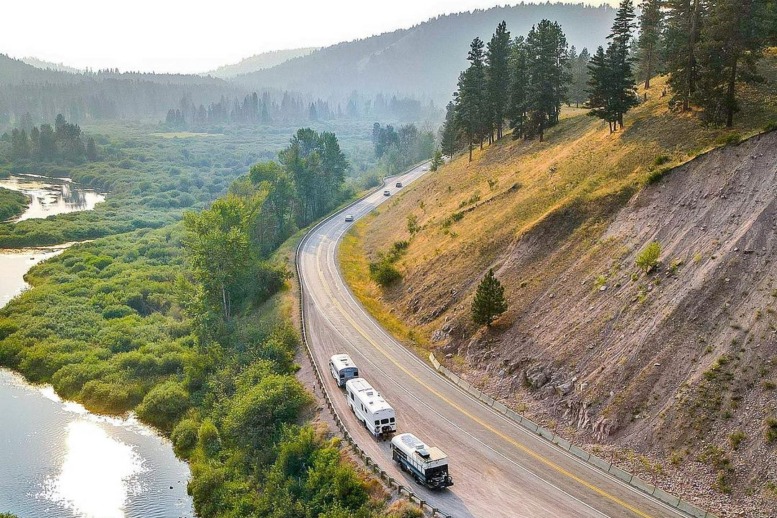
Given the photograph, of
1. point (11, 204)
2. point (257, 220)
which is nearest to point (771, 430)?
point (257, 220)

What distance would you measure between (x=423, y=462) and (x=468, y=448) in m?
5.39

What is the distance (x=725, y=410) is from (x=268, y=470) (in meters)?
29.5

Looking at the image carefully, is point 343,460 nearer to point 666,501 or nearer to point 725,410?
point 666,501

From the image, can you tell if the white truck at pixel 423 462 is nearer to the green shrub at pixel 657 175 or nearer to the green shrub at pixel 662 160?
the green shrub at pixel 657 175

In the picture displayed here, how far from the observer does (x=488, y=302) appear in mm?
48656

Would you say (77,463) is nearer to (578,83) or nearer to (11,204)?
(578,83)

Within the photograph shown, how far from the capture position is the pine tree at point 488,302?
4869 centimetres

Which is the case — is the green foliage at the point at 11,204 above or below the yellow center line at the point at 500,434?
above

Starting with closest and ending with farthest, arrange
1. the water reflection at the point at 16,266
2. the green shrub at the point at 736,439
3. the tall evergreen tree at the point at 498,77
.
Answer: the green shrub at the point at 736,439 < the water reflection at the point at 16,266 < the tall evergreen tree at the point at 498,77

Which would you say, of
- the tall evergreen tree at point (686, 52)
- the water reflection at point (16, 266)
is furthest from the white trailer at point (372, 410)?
the water reflection at point (16, 266)

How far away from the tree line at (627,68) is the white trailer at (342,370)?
40214 mm

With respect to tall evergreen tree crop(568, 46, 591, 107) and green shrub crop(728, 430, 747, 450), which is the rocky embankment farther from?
tall evergreen tree crop(568, 46, 591, 107)

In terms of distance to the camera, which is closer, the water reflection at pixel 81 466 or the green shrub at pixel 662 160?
the water reflection at pixel 81 466

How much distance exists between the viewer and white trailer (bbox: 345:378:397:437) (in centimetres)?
3903
